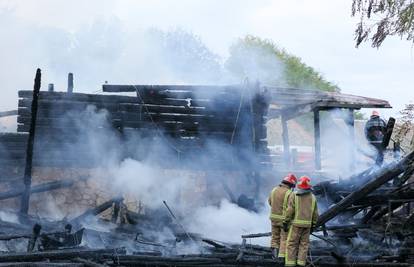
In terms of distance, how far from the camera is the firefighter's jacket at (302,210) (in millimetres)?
9188

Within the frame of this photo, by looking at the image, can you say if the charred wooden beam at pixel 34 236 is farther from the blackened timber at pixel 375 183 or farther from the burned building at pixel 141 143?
the blackened timber at pixel 375 183

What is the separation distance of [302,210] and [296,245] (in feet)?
1.96

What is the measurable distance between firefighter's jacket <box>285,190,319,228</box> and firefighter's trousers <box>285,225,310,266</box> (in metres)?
0.11

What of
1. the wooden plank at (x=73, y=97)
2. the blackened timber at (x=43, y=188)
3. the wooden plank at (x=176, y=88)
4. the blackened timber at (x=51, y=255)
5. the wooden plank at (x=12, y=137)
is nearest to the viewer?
the blackened timber at (x=51, y=255)

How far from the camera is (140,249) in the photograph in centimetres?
1095

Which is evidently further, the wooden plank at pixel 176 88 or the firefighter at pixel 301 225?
the wooden plank at pixel 176 88

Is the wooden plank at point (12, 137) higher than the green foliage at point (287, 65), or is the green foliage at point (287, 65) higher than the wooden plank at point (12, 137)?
the green foliage at point (287, 65)

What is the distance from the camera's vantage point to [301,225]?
9164 millimetres

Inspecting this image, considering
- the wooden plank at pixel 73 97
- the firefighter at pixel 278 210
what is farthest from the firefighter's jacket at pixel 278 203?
the wooden plank at pixel 73 97

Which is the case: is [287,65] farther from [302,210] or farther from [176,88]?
[302,210]

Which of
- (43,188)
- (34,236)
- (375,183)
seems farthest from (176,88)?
(375,183)

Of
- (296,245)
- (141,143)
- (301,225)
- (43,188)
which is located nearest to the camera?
(301,225)

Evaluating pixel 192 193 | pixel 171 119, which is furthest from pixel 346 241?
pixel 171 119

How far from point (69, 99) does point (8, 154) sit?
2084 mm
